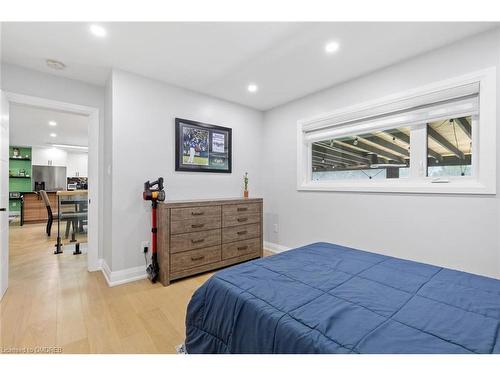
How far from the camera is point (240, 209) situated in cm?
320

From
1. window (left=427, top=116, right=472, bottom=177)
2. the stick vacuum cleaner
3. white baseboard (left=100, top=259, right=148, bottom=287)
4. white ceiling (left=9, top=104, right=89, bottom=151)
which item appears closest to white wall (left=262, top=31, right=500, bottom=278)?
window (left=427, top=116, right=472, bottom=177)

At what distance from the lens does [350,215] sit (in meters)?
2.87

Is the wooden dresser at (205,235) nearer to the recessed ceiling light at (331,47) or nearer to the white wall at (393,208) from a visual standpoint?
the white wall at (393,208)

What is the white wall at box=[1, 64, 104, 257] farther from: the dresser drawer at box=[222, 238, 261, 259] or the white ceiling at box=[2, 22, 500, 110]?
the dresser drawer at box=[222, 238, 261, 259]

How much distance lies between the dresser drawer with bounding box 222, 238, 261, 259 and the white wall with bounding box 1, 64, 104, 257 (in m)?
1.66

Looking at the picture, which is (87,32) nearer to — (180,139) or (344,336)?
(180,139)

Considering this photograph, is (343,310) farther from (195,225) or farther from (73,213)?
(73,213)

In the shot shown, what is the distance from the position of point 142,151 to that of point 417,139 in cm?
309

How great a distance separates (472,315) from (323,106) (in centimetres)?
275

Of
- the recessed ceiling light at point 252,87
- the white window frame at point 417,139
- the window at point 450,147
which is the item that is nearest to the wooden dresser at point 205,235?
the white window frame at point 417,139

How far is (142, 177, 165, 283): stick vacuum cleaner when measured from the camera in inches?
103

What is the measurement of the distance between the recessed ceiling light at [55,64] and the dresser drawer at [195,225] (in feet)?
6.83

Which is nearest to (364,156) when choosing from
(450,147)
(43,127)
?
(450,147)
